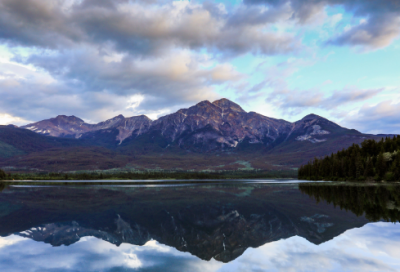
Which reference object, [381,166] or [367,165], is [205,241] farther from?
[367,165]

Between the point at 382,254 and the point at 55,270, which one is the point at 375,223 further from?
the point at 55,270

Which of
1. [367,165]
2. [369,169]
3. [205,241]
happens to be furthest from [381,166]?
[205,241]

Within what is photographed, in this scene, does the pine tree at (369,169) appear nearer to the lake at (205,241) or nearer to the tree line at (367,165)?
the tree line at (367,165)

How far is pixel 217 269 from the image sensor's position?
12.6 metres

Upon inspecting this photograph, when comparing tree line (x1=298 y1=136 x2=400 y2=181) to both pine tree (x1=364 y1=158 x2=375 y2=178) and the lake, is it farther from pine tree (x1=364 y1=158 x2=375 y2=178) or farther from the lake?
the lake

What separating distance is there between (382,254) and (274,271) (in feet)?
21.6

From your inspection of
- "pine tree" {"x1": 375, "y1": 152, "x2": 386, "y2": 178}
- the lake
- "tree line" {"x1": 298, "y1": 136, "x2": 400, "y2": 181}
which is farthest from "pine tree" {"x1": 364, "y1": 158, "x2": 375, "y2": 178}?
the lake

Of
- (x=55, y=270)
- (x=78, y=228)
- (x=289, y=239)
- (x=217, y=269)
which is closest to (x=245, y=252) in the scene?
(x=217, y=269)

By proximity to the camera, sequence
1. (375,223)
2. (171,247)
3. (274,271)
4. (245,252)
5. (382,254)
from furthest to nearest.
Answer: (375,223)
(171,247)
(245,252)
(382,254)
(274,271)

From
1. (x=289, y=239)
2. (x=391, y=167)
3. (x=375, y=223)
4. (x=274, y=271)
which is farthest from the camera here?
(x=391, y=167)

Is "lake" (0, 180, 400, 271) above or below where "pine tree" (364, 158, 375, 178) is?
below

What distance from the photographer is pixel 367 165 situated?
85062 mm

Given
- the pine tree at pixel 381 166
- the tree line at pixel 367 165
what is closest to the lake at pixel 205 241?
the tree line at pixel 367 165

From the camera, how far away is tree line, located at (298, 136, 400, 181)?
260 ft
